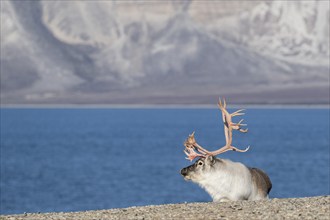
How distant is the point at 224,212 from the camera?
16.4 meters

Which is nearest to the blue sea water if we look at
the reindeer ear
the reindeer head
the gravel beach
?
the reindeer head

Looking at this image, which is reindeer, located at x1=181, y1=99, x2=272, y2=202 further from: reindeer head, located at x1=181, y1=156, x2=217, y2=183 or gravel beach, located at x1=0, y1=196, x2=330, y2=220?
gravel beach, located at x1=0, y1=196, x2=330, y2=220

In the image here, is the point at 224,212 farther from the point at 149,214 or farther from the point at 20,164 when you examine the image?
the point at 20,164

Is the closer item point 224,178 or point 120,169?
point 224,178

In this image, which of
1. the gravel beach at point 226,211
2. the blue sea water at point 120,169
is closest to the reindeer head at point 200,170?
the gravel beach at point 226,211

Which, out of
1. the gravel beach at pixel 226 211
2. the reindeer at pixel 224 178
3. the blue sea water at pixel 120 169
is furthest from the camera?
the blue sea water at pixel 120 169

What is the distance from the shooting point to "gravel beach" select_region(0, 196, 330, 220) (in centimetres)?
1602

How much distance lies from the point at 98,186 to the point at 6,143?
65832 mm

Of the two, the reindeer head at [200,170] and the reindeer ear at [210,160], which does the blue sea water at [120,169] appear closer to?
the reindeer head at [200,170]

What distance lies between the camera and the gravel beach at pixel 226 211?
16016mm

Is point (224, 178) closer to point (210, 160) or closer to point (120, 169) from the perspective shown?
point (210, 160)

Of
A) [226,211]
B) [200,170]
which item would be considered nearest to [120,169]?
[200,170]

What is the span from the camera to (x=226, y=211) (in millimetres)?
16547

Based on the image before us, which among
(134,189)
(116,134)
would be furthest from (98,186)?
(116,134)
